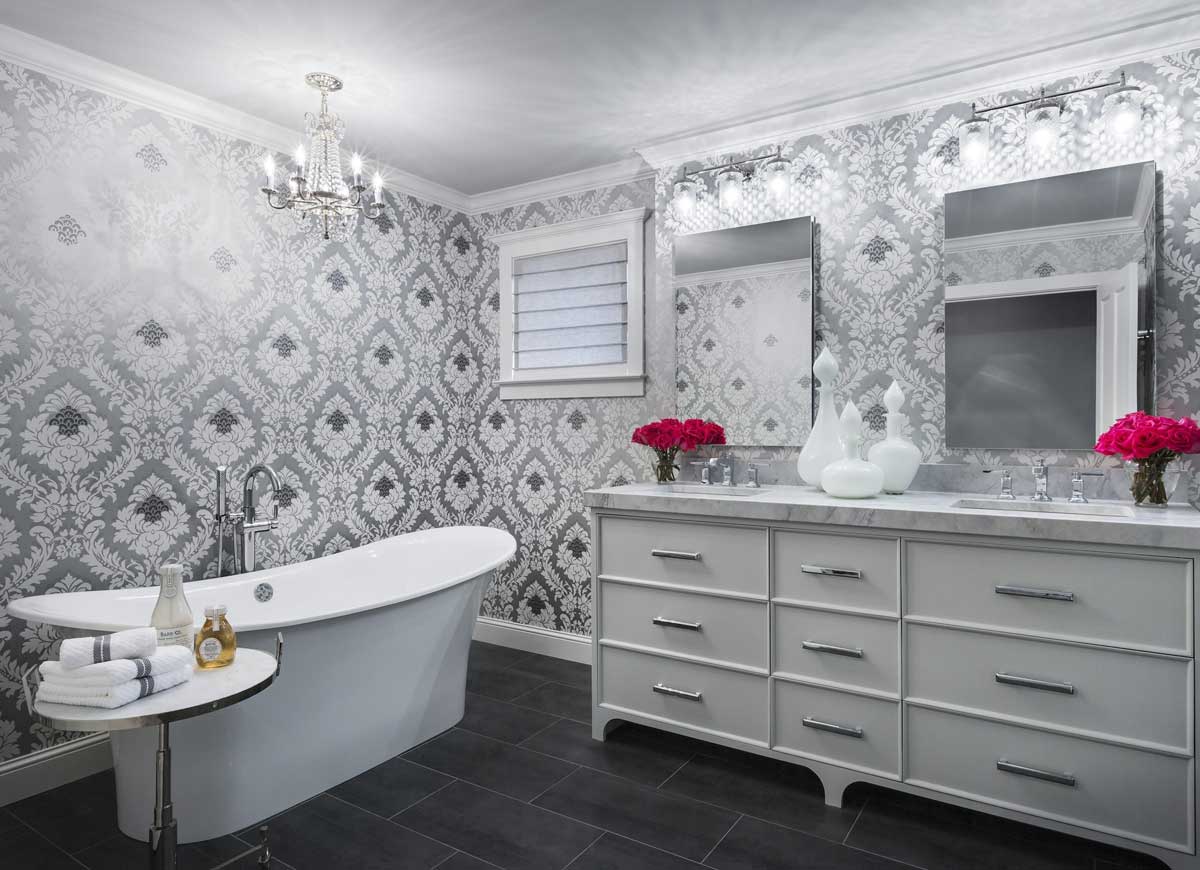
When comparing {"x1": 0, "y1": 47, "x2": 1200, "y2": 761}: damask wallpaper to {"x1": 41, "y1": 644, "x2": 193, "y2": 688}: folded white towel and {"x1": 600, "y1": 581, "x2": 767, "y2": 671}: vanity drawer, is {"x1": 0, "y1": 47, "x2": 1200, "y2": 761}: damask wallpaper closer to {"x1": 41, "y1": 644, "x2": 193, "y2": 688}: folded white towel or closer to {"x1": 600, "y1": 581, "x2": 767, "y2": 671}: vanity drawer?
{"x1": 600, "y1": 581, "x2": 767, "y2": 671}: vanity drawer

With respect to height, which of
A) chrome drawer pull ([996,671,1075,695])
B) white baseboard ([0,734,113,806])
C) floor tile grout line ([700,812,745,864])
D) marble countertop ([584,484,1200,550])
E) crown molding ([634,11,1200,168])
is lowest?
floor tile grout line ([700,812,745,864])

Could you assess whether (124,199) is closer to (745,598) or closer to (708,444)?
(708,444)

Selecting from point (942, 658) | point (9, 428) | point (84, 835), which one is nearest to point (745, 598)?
point (942, 658)

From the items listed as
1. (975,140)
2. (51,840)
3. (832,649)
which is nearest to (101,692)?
(51,840)

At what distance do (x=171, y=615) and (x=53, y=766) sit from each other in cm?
131

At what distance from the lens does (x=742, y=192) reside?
3.10 metres

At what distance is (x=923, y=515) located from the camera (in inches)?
81.8

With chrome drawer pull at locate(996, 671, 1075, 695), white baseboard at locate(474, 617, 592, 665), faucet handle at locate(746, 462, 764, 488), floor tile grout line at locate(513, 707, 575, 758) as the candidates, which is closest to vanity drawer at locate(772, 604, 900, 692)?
chrome drawer pull at locate(996, 671, 1075, 695)

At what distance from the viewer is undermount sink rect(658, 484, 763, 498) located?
2771 millimetres

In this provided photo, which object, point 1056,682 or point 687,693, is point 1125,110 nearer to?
point 1056,682

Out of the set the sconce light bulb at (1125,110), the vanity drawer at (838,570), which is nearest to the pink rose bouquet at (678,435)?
the vanity drawer at (838,570)

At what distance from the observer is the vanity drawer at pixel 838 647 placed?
84.8 inches

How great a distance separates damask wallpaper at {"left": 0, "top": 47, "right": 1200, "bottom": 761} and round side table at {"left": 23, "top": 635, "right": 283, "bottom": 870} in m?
1.23

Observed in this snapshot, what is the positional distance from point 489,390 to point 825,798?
2.65 m
